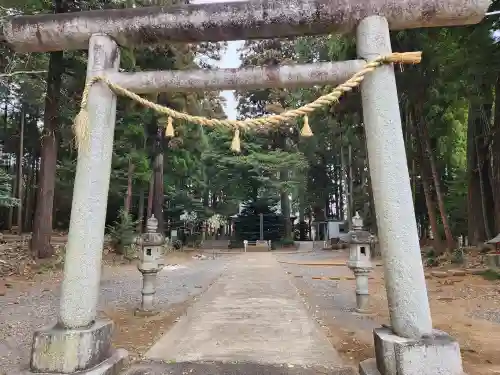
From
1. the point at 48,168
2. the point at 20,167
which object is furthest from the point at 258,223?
the point at 48,168

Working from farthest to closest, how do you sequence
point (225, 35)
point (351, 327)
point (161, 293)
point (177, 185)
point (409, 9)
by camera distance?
point (177, 185)
point (161, 293)
point (351, 327)
point (225, 35)
point (409, 9)

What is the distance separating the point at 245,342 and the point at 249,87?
2.96m

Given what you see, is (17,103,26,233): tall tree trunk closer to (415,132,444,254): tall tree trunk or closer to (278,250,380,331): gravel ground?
(278,250,380,331): gravel ground

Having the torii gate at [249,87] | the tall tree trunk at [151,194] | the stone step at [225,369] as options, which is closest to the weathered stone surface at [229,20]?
the torii gate at [249,87]

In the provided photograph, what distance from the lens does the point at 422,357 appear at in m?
2.75

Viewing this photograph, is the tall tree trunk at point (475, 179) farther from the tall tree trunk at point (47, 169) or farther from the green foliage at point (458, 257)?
the tall tree trunk at point (47, 169)

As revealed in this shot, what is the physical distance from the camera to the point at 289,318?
564cm

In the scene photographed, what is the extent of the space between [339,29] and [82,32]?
98.7 inches

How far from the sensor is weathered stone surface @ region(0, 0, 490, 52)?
3.31m

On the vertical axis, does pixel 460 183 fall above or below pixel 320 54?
below

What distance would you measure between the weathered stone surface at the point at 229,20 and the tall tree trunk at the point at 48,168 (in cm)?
834

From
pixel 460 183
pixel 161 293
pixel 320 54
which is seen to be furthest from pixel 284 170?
pixel 161 293

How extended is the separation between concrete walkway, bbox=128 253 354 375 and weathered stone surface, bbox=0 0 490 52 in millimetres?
3237

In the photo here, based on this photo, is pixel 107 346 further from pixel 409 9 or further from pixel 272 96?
pixel 272 96
